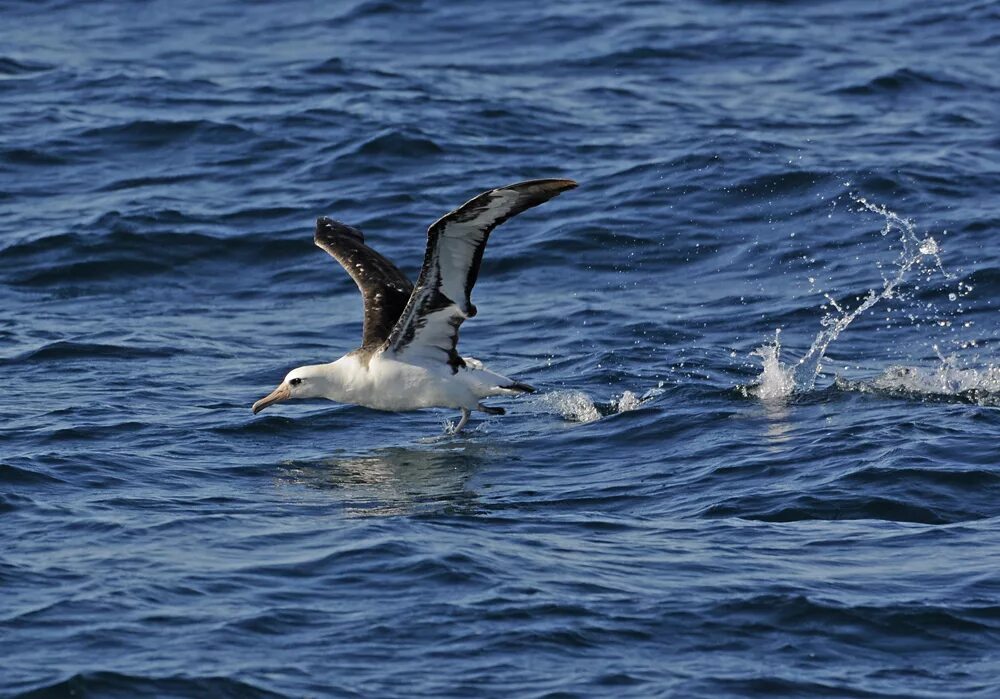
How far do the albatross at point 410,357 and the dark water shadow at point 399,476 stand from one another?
430 millimetres

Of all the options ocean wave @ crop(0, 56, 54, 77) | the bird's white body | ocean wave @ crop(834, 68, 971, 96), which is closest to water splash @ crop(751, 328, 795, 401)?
the bird's white body

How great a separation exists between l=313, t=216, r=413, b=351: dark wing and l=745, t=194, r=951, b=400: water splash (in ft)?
9.74

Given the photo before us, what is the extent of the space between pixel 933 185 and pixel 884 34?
22.0 ft

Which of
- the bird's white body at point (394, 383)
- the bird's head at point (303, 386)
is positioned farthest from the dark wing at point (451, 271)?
the bird's head at point (303, 386)

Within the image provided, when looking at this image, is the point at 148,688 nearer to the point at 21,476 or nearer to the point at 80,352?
the point at 21,476

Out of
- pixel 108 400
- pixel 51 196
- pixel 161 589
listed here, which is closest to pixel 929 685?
pixel 161 589

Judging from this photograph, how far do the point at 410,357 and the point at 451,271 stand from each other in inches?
51.8

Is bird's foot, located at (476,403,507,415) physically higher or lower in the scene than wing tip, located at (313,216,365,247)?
lower

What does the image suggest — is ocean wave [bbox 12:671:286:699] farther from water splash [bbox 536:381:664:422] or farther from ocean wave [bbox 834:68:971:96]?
ocean wave [bbox 834:68:971:96]

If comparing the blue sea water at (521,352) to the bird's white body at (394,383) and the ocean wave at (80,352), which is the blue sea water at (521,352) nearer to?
the ocean wave at (80,352)

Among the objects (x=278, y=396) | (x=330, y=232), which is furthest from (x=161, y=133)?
(x=278, y=396)

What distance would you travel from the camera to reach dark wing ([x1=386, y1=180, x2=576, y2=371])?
1141cm

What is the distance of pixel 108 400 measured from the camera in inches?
570

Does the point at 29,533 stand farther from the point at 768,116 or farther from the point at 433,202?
the point at 768,116
